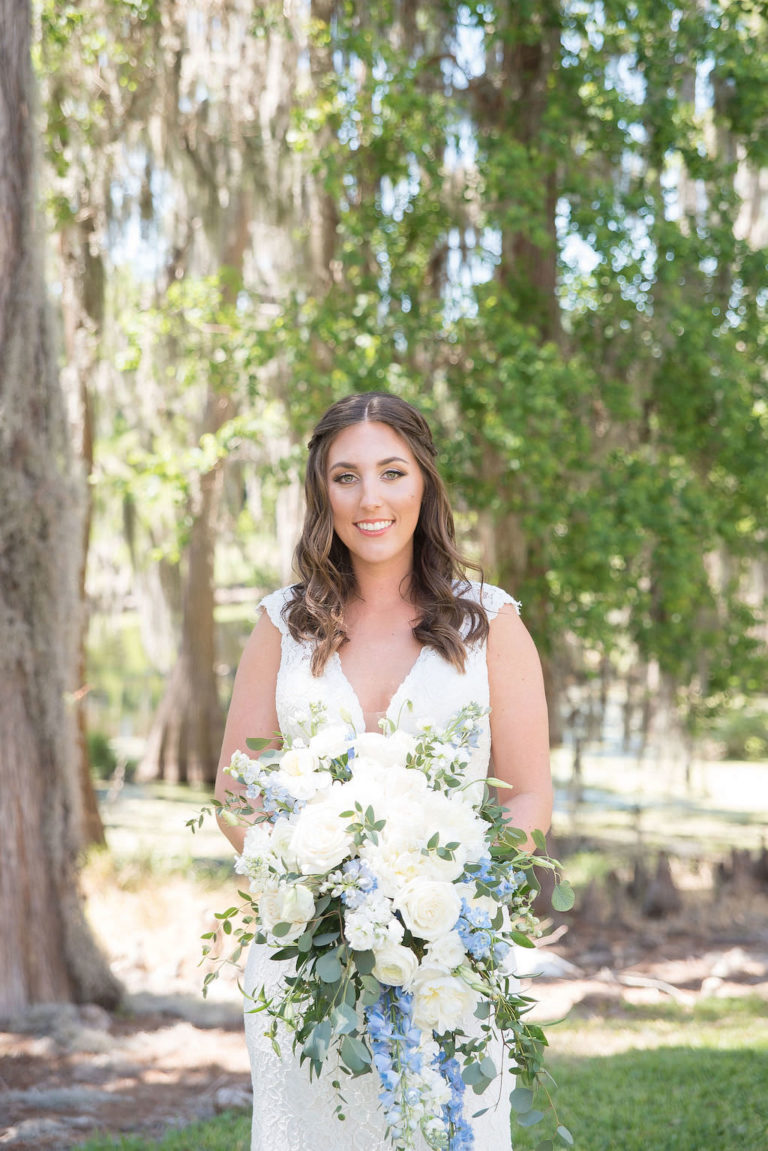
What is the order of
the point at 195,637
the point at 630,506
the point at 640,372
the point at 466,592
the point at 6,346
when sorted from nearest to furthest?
the point at 466,592
the point at 6,346
the point at 630,506
the point at 640,372
the point at 195,637

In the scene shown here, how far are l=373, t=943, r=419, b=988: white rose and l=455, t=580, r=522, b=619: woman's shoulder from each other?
917 millimetres

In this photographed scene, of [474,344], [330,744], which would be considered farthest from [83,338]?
[330,744]

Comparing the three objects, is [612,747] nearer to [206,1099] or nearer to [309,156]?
[309,156]

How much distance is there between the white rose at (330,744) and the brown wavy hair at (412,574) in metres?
0.50

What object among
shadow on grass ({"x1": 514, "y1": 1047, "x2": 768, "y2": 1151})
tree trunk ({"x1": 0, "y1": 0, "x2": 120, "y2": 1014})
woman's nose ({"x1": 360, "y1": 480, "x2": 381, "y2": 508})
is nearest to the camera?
woman's nose ({"x1": 360, "y1": 480, "x2": 381, "y2": 508})

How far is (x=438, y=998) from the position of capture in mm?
1873

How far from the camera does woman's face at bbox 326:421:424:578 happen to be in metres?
2.58

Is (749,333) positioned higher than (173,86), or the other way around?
(173,86)

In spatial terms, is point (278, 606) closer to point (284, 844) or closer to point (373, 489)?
point (373, 489)

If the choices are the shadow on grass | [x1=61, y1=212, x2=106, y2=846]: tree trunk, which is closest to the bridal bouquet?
the shadow on grass

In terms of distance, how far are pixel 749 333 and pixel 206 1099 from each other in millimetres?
5326

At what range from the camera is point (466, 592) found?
105 inches

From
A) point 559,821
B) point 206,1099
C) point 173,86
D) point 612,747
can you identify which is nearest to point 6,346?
point 206,1099

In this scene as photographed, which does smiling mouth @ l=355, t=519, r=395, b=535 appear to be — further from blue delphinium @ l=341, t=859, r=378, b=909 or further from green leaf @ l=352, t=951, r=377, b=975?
green leaf @ l=352, t=951, r=377, b=975
